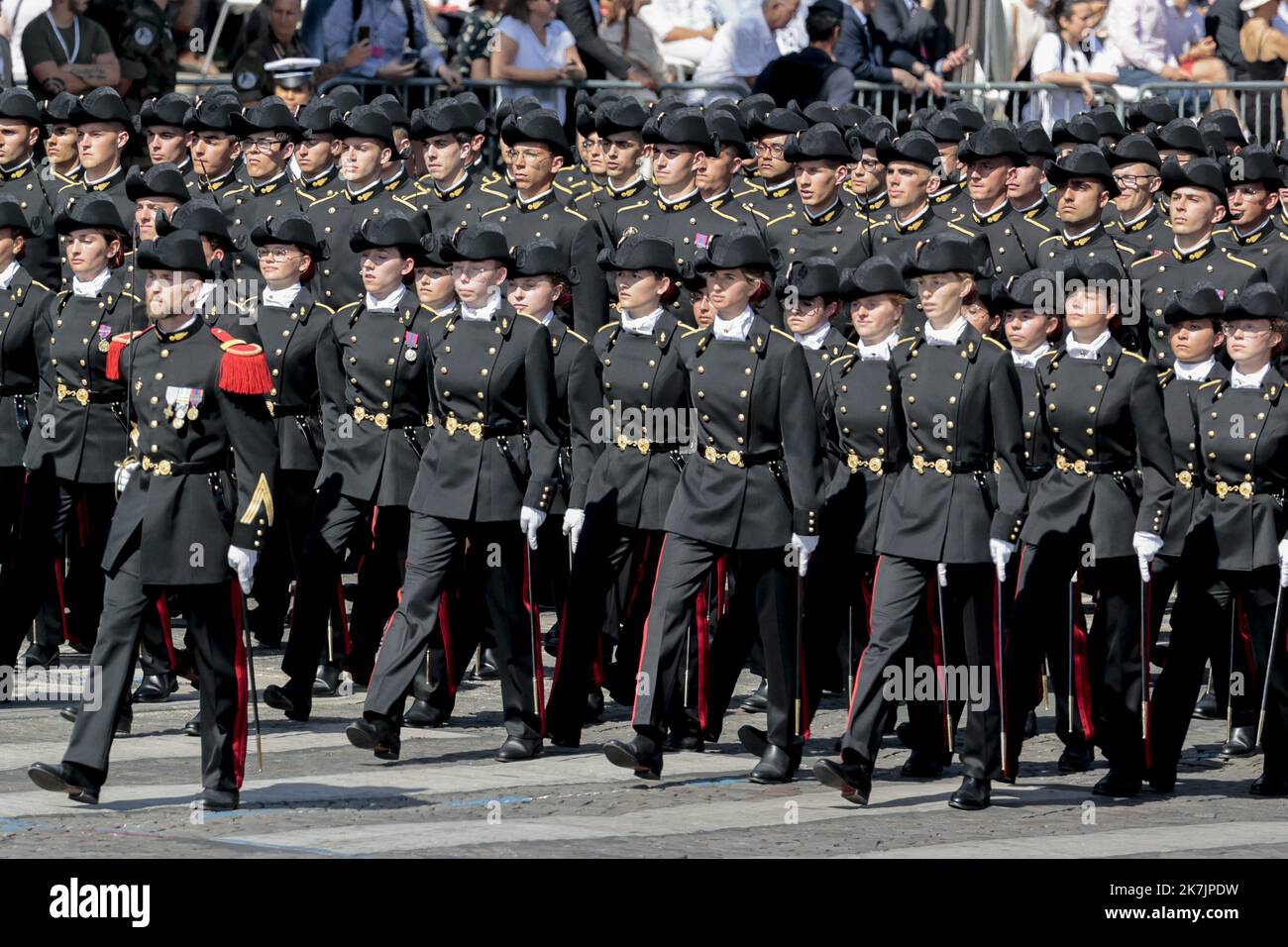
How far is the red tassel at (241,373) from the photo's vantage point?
11.8 m

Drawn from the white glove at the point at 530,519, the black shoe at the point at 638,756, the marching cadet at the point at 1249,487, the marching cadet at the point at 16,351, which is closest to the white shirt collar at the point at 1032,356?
the marching cadet at the point at 1249,487

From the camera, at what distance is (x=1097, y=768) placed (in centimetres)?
1370

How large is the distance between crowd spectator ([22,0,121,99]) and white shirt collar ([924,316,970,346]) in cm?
869

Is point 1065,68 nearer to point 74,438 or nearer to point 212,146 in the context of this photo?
point 212,146

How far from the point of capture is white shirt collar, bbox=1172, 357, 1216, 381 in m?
13.5

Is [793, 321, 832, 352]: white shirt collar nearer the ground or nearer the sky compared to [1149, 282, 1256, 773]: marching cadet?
nearer the sky

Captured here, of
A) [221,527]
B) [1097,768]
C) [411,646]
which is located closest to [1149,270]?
[1097,768]

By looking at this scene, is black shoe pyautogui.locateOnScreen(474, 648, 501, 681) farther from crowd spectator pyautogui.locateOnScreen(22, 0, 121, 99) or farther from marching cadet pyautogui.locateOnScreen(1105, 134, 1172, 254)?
crowd spectator pyautogui.locateOnScreen(22, 0, 121, 99)

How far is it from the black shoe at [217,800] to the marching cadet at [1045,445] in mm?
3610

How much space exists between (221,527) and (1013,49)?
12.6m

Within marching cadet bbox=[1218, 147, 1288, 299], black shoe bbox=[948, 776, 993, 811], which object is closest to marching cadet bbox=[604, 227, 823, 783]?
black shoe bbox=[948, 776, 993, 811]

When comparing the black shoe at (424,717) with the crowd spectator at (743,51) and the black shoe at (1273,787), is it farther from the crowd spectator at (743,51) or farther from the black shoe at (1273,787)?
the crowd spectator at (743,51)

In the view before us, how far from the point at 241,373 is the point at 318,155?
19.8ft

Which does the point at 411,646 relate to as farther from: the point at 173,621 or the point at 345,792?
the point at 173,621
